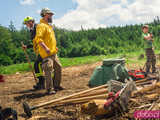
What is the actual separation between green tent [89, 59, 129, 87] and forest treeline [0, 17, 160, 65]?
36.5 feet

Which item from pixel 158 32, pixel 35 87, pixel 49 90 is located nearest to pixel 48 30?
pixel 49 90

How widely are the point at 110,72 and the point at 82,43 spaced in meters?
23.4

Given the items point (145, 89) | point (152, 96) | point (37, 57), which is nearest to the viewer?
point (152, 96)

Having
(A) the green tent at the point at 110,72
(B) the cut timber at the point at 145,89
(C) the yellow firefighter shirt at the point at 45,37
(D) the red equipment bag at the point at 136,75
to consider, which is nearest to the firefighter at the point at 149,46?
(D) the red equipment bag at the point at 136,75

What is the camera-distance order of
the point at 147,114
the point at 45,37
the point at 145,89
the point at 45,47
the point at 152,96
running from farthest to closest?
the point at 45,37 → the point at 45,47 → the point at 145,89 → the point at 152,96 → the point at 147,114

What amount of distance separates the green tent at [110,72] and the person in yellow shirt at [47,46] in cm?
112

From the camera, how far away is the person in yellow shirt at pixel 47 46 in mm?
4770

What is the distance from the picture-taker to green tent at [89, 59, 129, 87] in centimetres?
534

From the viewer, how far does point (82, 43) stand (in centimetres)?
2859

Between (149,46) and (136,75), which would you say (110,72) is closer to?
(136,75)

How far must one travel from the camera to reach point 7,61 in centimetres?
2069

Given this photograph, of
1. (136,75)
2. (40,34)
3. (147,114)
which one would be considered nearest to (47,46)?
(40,34)

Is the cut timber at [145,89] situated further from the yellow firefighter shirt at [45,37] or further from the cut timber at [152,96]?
the yellow firefighter shirt at [45,37]

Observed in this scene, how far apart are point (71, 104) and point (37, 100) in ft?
3.50
